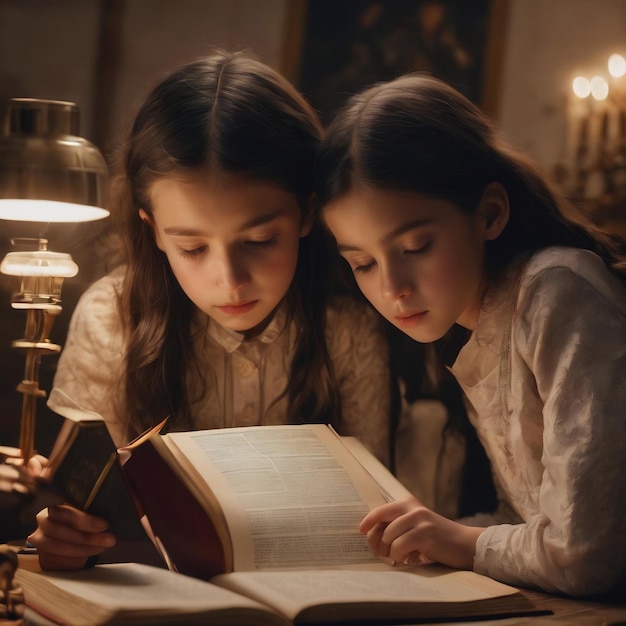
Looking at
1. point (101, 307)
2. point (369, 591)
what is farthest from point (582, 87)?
point (369, 591)

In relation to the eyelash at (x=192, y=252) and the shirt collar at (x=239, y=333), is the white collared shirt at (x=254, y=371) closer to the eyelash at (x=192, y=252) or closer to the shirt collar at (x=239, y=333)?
the shirt collar at (x=239, y=333)

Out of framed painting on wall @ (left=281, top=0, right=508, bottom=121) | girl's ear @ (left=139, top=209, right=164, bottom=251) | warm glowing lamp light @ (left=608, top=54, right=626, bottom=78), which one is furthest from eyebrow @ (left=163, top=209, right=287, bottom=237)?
warm glowing lamp light @ (left=608, top=54, right=626, bottom=78)

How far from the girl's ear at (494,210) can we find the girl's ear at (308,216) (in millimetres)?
314

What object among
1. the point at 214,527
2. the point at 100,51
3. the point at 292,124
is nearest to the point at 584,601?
the point at 214,527

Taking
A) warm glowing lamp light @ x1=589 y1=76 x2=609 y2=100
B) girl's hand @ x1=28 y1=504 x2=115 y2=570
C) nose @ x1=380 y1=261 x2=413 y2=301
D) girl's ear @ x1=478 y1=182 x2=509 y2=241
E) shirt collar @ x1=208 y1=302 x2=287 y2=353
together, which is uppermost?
warm glowing lamp light @ x1=589 y1=76 x2=609 y2=100

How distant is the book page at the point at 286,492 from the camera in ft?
4.16

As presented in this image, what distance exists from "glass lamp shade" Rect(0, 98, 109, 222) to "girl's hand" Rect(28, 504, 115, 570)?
1.38 ft

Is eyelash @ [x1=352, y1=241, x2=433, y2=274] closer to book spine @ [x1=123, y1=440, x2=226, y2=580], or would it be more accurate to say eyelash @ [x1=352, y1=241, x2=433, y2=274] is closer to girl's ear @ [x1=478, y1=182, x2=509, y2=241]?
girl's ear @ [x1=478, y1=182, x2=509, y2=241]

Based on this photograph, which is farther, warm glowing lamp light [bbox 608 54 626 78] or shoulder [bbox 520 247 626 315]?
warm glowing lamp light [bbox 608 54 626 78]

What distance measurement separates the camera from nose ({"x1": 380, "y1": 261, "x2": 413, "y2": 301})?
1.42 metres

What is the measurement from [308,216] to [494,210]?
13.1 inches

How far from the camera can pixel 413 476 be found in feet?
6.30

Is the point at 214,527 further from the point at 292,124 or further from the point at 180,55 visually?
the point at 180,55

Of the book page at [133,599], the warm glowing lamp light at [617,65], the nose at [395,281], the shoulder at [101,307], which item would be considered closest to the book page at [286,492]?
the book page at [133,599]
